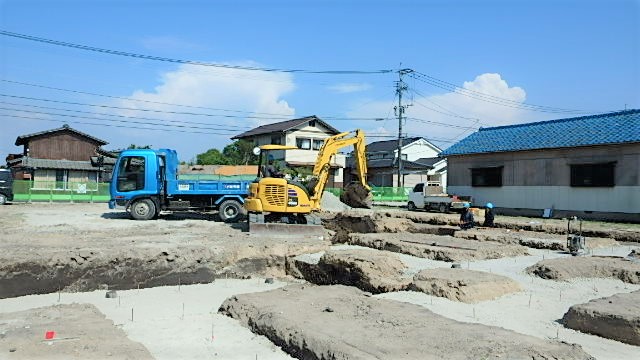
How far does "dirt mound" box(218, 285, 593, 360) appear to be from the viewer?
409cm

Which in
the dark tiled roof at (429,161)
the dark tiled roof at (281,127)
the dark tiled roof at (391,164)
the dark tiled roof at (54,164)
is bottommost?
the dark tiled roof at (54,164)

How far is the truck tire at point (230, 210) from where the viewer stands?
17.2m

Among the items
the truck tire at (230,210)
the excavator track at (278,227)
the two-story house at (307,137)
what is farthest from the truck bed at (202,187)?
the two-story house at (307,137)

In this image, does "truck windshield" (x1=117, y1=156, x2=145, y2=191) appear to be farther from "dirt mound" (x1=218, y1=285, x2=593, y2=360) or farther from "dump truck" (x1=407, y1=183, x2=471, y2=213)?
"dump truck" (x1=407, y1=183, x2=471, y2=213)

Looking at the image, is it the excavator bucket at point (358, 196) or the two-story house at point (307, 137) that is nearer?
the excavator bucket at point (358, 196)

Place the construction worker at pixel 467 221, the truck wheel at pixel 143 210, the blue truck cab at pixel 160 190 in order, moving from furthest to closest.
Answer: the truck wheel at pixel 143 210 < the blue truck cab at pixel 160 190 < the construction worker at pixel 467 221

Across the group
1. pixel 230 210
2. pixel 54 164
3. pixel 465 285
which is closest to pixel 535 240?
pixel 465 285

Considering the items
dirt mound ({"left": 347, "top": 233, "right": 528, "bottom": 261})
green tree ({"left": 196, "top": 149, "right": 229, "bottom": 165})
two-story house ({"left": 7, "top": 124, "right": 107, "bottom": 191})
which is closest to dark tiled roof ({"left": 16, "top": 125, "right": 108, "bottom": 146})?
two-story house ({"left": 7, "top": 124, "right": 107, "bottom": 191})

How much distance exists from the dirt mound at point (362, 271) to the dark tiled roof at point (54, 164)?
96.9ft

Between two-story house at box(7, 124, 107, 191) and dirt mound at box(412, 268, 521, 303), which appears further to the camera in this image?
two-story house at box(7, 124, 107, 191)

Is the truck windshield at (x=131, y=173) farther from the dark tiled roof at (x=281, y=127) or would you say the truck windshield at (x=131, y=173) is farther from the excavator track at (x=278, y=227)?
the dark tiled roof at (x=281, y=127)

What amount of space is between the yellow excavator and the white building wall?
10045 millimetres

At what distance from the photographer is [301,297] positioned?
6.32 meters

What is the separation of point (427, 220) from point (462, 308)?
1216 cm
